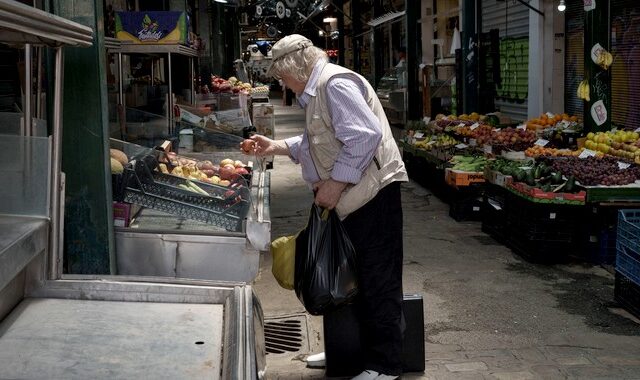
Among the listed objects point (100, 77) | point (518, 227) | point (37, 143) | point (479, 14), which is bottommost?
point (518, 227)

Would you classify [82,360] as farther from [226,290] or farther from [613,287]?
[613,287]

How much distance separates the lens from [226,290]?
306 centimetres

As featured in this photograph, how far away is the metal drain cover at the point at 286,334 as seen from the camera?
5.47m

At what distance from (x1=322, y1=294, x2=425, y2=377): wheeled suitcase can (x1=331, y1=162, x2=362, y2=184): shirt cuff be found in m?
0.86

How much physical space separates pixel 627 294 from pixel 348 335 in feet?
8.56

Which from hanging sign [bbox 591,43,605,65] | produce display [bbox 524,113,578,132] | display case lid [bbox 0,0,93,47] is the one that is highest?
hanging sign [bbox 591,43,605,65]

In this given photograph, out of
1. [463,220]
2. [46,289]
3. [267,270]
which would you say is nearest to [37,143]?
[46,289]

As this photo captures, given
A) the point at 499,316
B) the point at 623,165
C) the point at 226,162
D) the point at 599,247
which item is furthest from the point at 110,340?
the point at 623,165

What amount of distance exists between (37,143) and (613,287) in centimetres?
528

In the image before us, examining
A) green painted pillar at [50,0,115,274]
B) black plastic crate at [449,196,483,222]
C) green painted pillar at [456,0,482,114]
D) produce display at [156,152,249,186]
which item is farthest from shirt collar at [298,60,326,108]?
green painted pillar at [456,0,482,114]

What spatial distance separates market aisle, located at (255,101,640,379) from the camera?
16.5ft

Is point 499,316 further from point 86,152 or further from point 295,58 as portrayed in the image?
point 86,152

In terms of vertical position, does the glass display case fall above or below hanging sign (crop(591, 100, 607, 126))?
above

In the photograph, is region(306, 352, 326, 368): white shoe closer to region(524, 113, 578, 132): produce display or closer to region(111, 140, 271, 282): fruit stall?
region(111, 140, 271, 282): fruit stall
